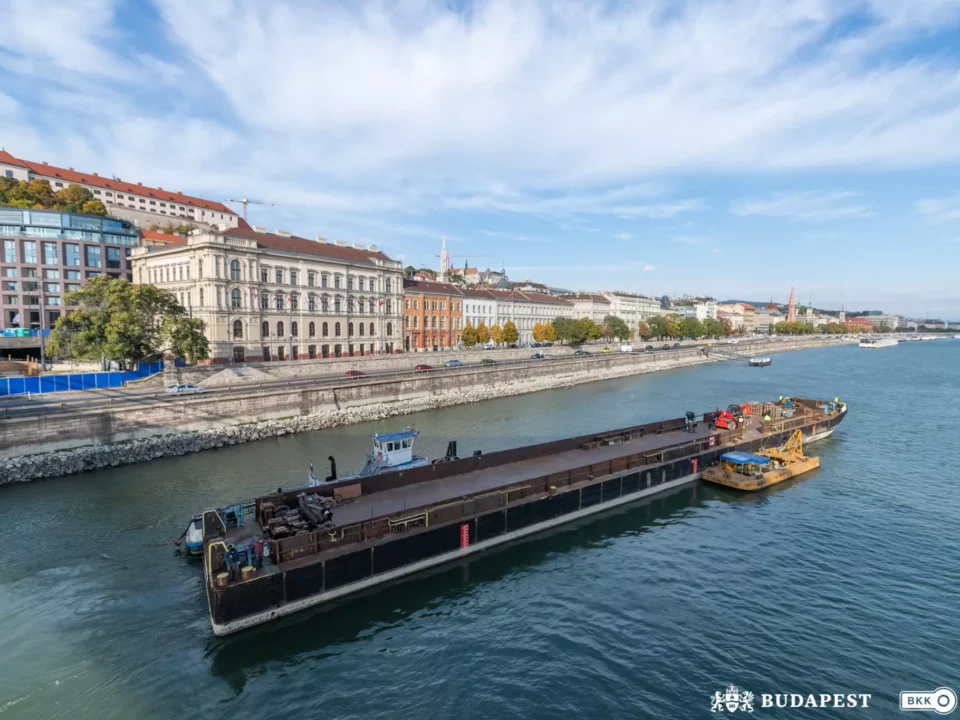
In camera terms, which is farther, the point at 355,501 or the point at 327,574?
the point at 355,501

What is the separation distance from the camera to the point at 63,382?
131ft

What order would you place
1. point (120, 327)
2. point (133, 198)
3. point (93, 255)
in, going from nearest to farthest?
point (120, 327) → point (93, 255) → point (133, 198)

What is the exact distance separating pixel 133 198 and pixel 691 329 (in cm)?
16450

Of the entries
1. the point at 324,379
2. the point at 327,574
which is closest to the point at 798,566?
the point at 327,574

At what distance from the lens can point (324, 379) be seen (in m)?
54.2

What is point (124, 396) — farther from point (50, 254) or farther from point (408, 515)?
point (50, 254)

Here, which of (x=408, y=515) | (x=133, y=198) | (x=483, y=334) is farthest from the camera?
(x=133, y=198)

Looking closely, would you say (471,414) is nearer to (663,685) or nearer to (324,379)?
(324,379)

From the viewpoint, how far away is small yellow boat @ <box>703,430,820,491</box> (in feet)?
102

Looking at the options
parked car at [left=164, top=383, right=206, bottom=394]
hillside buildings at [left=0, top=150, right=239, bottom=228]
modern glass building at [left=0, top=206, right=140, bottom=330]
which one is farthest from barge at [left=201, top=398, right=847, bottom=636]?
hillside buildings at [left=0, top=150, right=239, bottom=228]

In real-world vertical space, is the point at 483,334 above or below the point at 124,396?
above

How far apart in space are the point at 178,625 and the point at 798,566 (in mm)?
23551

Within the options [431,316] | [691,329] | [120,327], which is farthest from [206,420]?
[691,329]

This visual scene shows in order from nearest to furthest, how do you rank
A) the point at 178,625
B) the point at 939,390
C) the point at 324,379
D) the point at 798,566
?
the point at 178,625 → the point at 798,566 → the point at 324,379 → the point at 939,390
